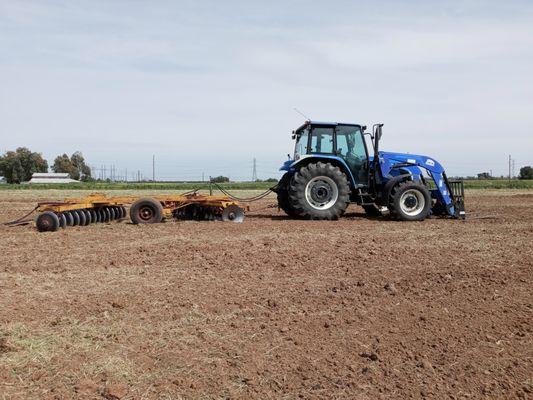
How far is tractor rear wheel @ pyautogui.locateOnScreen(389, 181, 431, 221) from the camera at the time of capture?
1202 centimetres

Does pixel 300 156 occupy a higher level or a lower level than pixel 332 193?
higher

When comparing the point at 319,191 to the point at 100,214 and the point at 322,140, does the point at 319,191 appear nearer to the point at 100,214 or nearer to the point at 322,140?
the point at 322,140

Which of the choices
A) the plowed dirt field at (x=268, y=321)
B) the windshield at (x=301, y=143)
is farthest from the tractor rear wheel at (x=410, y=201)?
the plowed dirt field at (x=268, y=321)

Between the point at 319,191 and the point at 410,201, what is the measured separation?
205 centimetres

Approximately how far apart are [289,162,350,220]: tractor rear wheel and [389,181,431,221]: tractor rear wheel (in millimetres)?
1064

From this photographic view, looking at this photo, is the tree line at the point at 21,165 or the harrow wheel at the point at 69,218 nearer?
the harrow wheel at the point at 69,218

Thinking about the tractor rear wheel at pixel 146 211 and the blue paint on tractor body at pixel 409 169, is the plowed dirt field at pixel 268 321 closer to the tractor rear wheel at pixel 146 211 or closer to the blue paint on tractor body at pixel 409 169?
the tractor rear wheel at pixel 146 211

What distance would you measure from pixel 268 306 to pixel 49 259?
146 inches

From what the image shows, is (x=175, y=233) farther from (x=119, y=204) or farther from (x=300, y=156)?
(x=300, y=156)

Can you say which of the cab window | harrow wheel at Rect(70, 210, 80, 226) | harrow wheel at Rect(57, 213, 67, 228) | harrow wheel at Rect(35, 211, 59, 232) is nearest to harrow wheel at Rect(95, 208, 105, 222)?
harrow wheel at Rect(70, 210, 80, 226)

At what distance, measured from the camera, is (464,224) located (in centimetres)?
1123

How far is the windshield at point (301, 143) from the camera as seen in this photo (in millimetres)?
12680

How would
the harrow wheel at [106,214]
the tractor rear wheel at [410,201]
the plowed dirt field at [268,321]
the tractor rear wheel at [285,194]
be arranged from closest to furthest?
the plowed dirt field at [268,321]
the tractor rear wheel at [410,201]
the harrow wheel at [106,214]
the tractor rear wheel at [285,194]

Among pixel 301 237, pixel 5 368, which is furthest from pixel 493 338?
pixel 301 237
